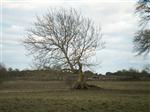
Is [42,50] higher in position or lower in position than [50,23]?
lower

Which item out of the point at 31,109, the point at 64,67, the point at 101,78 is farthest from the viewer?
the point at 101,78

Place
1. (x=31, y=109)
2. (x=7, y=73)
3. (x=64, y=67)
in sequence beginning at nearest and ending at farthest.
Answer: (x=31, y=109), (x=64, y=67), (x=7, y=73)

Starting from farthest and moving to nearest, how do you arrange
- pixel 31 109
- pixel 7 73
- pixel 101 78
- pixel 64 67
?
pixel 101 78, pixel 7 73, pixel 64 67, pixel 31 109

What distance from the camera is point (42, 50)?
50344mm

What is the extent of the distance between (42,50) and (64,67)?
393 cm

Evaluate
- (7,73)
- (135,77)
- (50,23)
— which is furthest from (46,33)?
(135,77)

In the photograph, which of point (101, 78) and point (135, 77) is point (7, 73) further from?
point (135, 77)

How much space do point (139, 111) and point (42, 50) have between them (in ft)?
115

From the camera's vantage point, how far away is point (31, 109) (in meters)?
15.8

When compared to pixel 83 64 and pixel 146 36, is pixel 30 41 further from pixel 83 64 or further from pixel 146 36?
pixel 146 36

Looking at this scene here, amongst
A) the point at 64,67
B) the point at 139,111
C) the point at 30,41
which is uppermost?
the point at 30,41

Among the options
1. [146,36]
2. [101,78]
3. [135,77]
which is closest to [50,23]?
[146,36]

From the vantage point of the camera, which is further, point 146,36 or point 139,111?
point 146,36

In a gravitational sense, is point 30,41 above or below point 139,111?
above
